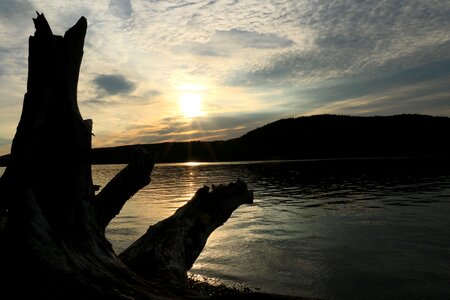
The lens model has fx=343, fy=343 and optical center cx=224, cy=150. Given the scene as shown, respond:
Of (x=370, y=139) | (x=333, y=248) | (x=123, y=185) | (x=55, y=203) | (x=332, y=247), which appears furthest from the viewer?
(x=370, y=139)

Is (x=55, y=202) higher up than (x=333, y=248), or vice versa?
(x=55, y=202)

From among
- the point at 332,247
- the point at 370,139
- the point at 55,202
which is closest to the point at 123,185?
the point at 55,202

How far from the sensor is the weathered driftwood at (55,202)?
4.24 meters

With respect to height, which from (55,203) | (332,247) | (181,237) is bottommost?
(332,247)

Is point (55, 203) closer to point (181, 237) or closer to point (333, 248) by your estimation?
point (181, 237)

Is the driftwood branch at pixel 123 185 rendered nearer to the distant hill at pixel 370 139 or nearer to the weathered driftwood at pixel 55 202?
the weathered driftwood at pixel 55 202

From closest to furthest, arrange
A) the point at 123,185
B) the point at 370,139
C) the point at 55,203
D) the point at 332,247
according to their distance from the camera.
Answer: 1. the point at 55,203
2. the point at 123,185
3. the point at 332,247
4. the point at 370,139

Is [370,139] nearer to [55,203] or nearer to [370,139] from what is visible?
[370,139]

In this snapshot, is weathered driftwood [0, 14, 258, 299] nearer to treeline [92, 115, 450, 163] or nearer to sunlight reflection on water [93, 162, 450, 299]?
sunlight reflection on water [93, 162, 450, 299]

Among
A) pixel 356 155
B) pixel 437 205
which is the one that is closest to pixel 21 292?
pixel 437 205

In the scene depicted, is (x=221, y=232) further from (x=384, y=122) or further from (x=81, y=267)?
(x=384, y=122)

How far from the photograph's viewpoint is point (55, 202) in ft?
16.1

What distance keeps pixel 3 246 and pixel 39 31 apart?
2943mm

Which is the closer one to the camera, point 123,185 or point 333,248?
point 123,185
